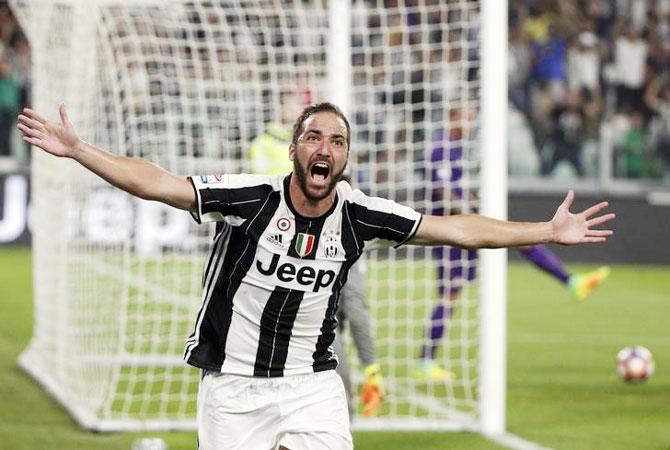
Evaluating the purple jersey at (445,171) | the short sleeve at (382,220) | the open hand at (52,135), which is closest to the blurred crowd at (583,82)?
the purple jersey at (445,171)

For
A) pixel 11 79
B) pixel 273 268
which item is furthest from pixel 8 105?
pixel 273 268

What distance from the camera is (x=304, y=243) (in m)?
5.32

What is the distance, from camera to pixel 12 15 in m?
20.7

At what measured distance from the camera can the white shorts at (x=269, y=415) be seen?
5.29 meters

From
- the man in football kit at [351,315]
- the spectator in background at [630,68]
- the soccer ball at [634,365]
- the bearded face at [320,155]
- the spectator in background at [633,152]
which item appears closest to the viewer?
the bearded face at [320,155]

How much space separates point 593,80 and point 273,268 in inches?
602

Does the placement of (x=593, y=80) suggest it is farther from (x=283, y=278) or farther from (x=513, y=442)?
(x=283, y=278)

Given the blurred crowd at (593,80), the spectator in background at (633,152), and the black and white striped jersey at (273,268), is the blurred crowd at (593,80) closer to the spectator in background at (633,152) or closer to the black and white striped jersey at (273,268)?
the spectator in background at (633,152)

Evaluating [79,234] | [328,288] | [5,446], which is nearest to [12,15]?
[79,234]

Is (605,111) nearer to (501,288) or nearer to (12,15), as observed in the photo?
(12,15)

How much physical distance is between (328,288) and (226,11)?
524 centimetres

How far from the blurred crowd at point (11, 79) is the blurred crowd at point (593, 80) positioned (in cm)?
664

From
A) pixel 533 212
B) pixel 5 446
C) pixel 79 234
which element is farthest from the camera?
pixel 533 212

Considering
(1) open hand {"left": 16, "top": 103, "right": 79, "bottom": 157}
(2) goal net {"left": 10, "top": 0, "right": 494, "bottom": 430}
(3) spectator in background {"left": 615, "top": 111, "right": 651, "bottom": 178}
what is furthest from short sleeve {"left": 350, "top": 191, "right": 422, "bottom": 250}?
(3) spectator in background {"left": 615, "top": 111, "right": 651, "bottom": 178}
